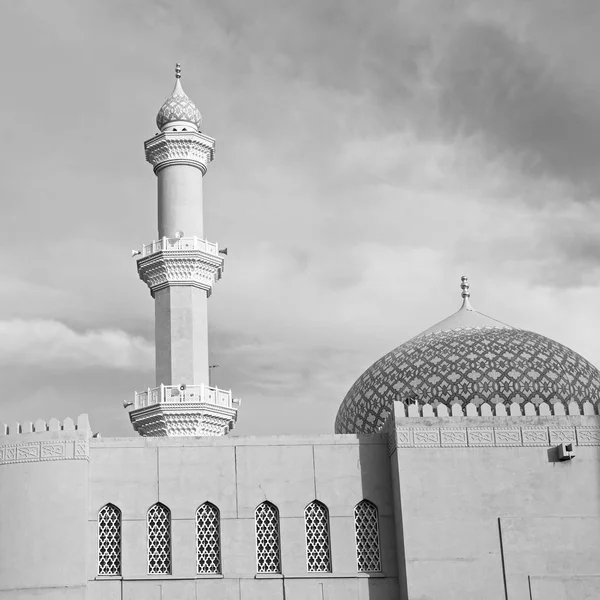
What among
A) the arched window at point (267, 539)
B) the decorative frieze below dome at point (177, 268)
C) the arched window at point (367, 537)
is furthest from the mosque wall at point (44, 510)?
the decorative frieze below dome at point (177, 268)

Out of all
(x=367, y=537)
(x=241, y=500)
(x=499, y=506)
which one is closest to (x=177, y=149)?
(x=241, y=500)

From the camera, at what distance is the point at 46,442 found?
17.0 metres

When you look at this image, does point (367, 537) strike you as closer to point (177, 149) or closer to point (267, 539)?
point (267, 539)

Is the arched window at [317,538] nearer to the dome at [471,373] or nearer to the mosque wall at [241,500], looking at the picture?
the mosque wall at [241,500]

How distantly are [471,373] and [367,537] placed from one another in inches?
152

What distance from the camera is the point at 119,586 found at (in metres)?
16.7

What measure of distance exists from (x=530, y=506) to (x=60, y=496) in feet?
22.5

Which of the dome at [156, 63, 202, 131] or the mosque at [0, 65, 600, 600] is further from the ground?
the dome at [156, 63, 202, 131]

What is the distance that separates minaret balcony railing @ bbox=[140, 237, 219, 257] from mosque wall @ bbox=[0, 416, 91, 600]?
629 centimetres

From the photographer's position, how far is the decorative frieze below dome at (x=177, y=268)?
74.7ft

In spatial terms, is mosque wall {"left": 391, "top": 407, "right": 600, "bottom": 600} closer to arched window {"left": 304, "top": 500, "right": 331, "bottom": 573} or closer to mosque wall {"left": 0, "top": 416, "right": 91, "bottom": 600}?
arched window {"left": 304, "top": 500, "right": 331, "bottom": 573}

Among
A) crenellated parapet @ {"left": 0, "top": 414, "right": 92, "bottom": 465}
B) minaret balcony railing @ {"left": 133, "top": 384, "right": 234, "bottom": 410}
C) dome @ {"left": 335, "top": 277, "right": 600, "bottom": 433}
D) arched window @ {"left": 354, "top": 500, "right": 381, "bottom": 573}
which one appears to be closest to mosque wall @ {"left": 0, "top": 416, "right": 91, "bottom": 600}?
crenellated parapet @ {"left": 0, "top": 414, "right": 92, "bottom": 465}

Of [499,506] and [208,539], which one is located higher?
[499,506]

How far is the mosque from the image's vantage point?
16594 mm
